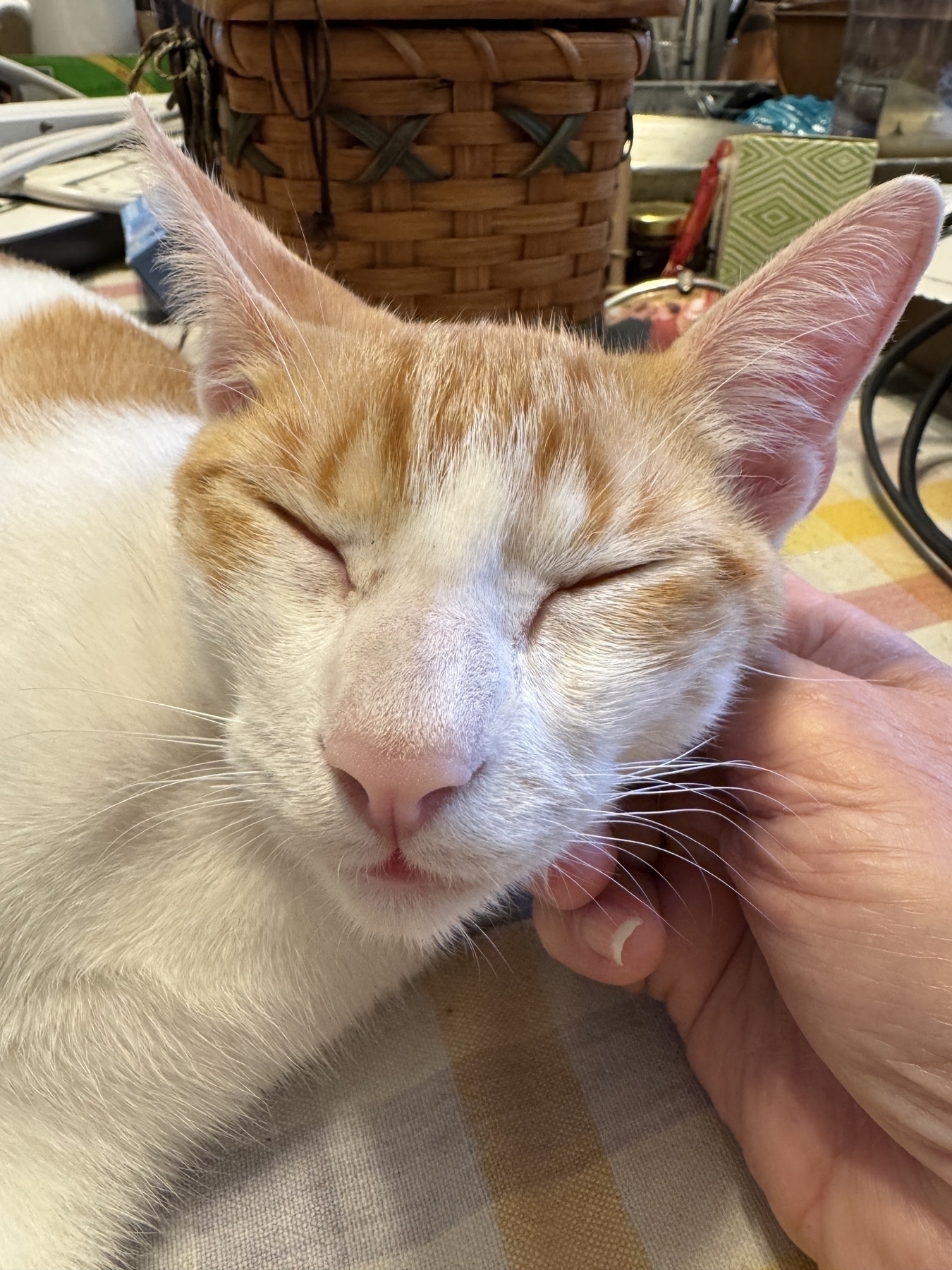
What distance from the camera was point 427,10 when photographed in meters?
0.91

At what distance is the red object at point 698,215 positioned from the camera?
155 centimetres

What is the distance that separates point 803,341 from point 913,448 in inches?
32.3

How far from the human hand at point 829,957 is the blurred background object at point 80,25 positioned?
9.49 feet

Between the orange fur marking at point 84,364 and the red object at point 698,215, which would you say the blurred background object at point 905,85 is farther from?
the orange fur marking at point 84,364

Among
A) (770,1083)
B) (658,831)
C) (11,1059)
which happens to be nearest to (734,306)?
(658,831)

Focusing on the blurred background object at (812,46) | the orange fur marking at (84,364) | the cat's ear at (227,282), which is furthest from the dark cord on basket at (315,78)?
the blurred background object at (812,46)

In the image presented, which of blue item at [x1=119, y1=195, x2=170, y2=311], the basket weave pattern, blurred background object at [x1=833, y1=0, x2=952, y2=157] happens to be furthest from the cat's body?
blurred background object at [x1=833, y1=0, x2=952, y2=157]

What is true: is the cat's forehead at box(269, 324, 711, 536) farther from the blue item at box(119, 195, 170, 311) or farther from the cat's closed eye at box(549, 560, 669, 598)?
the blue item at box(119, 195, 170, 311)

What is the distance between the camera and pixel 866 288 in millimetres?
495

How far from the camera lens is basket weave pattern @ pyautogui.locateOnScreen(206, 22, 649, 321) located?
0.95m

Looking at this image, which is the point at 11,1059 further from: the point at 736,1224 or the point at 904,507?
the point at 904,507

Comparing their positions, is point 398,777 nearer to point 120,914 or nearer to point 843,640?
point 120,914

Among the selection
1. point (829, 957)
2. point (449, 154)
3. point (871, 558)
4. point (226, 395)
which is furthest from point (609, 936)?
point (449, 154)

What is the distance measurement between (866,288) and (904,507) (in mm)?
751
